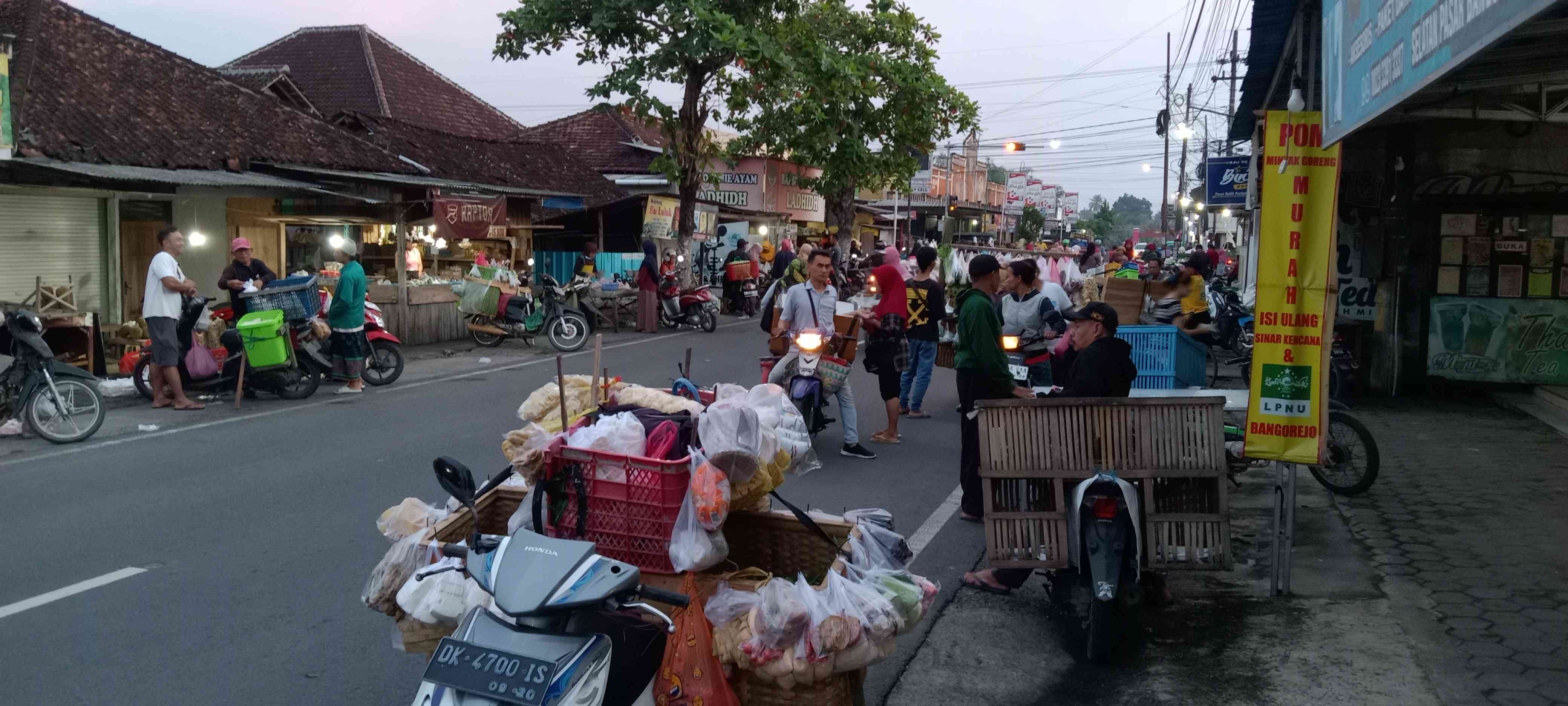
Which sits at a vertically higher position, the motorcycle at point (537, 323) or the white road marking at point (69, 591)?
the motorcycle at point (537, 323)

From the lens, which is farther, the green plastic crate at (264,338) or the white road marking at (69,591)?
the green plastic crate at (264,338)

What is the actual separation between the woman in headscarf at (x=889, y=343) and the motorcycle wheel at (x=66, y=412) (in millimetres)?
6508

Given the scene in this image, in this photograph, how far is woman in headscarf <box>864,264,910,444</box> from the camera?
10.0 m

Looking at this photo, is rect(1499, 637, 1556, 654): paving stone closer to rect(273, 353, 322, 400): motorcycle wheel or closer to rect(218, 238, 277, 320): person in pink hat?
rect(273, 353, 322, 400): motorcycle wheel

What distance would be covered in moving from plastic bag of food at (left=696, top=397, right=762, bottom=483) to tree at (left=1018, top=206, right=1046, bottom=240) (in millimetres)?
62839

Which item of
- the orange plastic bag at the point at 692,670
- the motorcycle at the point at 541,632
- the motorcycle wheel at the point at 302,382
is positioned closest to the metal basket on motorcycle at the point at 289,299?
the motorcycle wheel at the point at 302,382

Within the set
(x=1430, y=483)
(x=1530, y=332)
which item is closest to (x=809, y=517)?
(x=1430, y=483)

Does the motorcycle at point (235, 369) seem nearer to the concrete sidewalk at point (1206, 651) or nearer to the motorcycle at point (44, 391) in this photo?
the motorcycle at point (44, 391)

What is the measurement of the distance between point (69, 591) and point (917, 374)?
7609 mm

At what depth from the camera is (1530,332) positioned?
1152 centimetres

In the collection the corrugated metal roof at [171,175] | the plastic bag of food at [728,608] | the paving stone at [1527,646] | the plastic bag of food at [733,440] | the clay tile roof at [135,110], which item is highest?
the clay tile roof at [135,110]

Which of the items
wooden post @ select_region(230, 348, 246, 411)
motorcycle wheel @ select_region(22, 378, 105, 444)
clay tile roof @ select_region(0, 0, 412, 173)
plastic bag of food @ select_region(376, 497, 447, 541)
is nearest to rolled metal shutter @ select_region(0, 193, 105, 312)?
clay tile roof @ select_region(0, 0, 412, 173)

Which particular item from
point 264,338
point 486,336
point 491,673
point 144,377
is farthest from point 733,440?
point 486,336

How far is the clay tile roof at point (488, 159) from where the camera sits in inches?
891
